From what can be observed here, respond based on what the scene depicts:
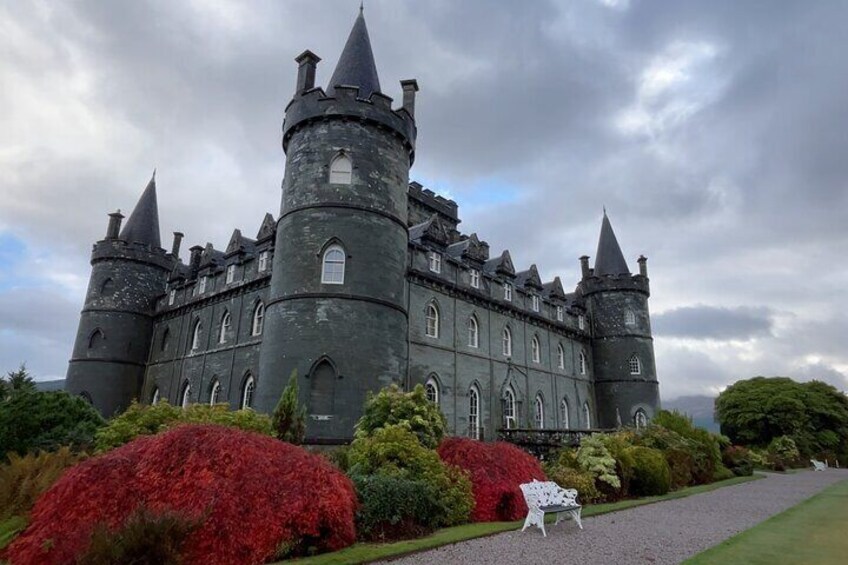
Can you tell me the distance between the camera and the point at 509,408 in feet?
97.1

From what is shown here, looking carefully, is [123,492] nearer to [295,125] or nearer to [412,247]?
[295,125]

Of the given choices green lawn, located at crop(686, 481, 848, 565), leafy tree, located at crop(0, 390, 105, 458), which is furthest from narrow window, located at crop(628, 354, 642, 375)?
leafy tree, located at crop(0, 390, 105, 458)

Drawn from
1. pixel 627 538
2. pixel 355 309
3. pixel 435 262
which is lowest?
pixel 627 538

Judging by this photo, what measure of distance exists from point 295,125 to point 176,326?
16.9 m

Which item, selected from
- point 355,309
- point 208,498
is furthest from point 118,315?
point 208,498

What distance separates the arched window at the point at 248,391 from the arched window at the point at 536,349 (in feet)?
55.7

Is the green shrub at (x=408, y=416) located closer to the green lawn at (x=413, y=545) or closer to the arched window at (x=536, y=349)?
Answer: the green lawn at (x=413, y=545)

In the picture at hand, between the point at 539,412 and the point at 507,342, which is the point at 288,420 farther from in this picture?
the point at 539,412

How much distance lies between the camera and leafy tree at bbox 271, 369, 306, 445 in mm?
14656

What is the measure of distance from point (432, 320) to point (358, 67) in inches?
485

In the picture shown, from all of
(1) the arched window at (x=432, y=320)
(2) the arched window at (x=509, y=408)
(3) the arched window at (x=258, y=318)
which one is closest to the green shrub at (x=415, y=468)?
(1) the arched window at (x=432, y=320)

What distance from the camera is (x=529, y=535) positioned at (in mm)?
10195

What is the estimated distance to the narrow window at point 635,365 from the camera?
37.2 metres

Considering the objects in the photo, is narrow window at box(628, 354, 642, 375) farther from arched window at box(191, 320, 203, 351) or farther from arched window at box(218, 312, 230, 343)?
arched window at box(191, 320, 203, 351)
